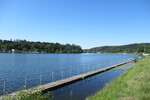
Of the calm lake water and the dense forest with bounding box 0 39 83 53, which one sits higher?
the dense forest with bounding box 0 39 83 53

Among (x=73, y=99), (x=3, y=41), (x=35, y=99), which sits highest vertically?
(x=3, y=41)

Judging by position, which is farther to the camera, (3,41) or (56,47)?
(56,47)

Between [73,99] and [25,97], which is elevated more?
[25,97]

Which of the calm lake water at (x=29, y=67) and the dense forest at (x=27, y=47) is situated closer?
the calm lake water at (x=29, y=67)

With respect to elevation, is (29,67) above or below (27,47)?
below

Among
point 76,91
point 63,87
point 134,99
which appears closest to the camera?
point 134,99

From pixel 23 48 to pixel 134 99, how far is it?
532 ft

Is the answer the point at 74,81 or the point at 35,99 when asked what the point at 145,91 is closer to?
the point at 35,99

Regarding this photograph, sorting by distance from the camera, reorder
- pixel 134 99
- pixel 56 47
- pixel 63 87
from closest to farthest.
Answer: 1. pixel 134 99
2. pixel 63 87
3. pixel 56 47

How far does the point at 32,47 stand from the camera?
166 meters

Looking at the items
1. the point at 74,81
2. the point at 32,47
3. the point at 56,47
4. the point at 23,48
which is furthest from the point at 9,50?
the point at 74,81

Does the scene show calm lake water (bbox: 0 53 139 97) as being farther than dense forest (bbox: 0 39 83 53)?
No

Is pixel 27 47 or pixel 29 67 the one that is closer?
pixel 29 67

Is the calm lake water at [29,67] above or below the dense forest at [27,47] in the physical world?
below
